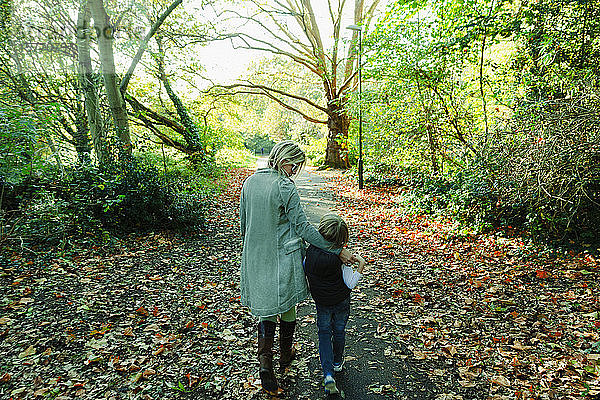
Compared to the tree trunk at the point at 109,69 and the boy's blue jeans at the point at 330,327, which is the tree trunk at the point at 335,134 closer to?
the tree trunk at the point at 109,69

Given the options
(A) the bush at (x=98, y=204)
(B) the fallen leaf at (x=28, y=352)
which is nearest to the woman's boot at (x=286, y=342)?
(B) the fallen leaf at (x=28, y=352)

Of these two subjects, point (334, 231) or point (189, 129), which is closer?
point (334, 231)

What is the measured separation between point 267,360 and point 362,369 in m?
1.06

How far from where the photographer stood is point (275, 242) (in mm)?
2912

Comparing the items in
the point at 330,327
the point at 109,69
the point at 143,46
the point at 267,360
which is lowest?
the point at 267,360

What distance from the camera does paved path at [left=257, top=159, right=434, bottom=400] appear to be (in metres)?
3.15

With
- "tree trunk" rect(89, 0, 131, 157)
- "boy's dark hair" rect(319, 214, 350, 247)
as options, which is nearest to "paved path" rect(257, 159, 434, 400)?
"boy's dark hair" rect(319, 214, 350, 247)

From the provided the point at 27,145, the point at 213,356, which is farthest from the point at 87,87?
the point at 213,356

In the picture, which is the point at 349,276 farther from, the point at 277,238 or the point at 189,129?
the point at 189,129

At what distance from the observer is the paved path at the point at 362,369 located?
315 centimetres

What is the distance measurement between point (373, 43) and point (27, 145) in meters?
9.48

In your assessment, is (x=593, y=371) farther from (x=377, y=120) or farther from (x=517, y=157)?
(x=377, y=120)

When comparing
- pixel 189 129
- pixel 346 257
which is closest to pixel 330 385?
pixel 346 257

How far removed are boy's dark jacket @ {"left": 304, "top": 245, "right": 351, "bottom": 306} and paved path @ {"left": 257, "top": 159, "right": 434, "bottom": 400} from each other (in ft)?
3.02
